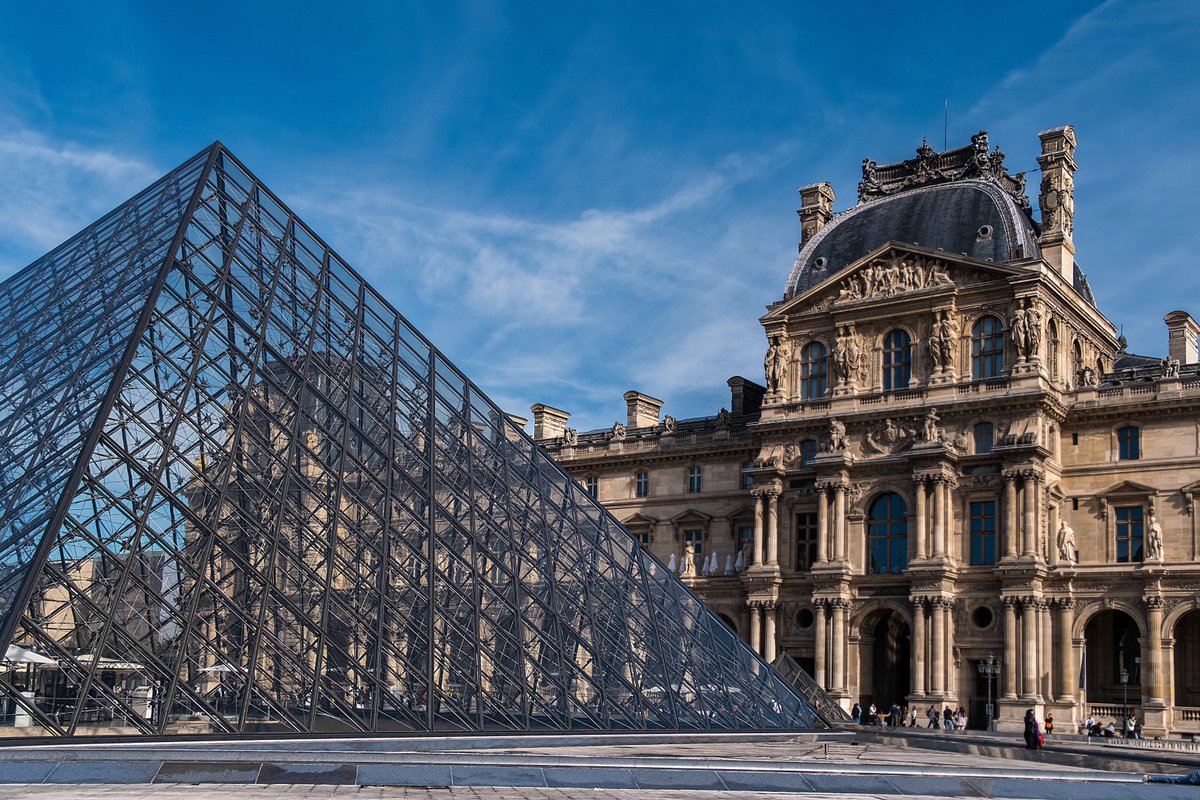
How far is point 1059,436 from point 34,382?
33.5 meters

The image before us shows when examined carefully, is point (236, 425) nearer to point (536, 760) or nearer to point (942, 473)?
point (536, 760)

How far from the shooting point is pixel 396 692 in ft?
Answer: 67.2

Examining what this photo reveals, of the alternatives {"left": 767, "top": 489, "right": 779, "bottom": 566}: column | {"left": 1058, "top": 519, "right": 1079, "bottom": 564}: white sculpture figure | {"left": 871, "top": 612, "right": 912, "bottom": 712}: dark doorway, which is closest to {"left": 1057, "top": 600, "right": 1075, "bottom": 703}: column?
{"left": 1058, "top": 519, "right": 1079, "bottom": 564}: white sculpture figure

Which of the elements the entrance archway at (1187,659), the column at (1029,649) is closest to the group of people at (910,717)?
the column at (1029,649)

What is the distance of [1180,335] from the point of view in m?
48.6

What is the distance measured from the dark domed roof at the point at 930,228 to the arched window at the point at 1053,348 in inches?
94.6

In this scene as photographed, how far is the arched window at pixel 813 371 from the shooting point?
4984 centimetres

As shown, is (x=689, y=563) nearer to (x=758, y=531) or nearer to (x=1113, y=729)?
(x=758, y=531)

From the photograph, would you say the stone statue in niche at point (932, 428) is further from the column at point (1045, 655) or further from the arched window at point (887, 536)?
the column at point (1045, 655)

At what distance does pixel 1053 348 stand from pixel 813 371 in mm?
8334

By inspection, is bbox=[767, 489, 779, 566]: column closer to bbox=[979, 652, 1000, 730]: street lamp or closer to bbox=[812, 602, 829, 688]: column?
bbox=[812, 602, 829, 688]: column

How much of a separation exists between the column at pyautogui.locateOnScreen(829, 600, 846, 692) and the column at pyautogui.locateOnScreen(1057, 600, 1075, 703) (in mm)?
6868

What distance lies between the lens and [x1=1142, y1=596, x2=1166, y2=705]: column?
134 feet

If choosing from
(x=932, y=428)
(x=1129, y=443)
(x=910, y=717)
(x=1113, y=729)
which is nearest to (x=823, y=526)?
(x=932, y=428)
